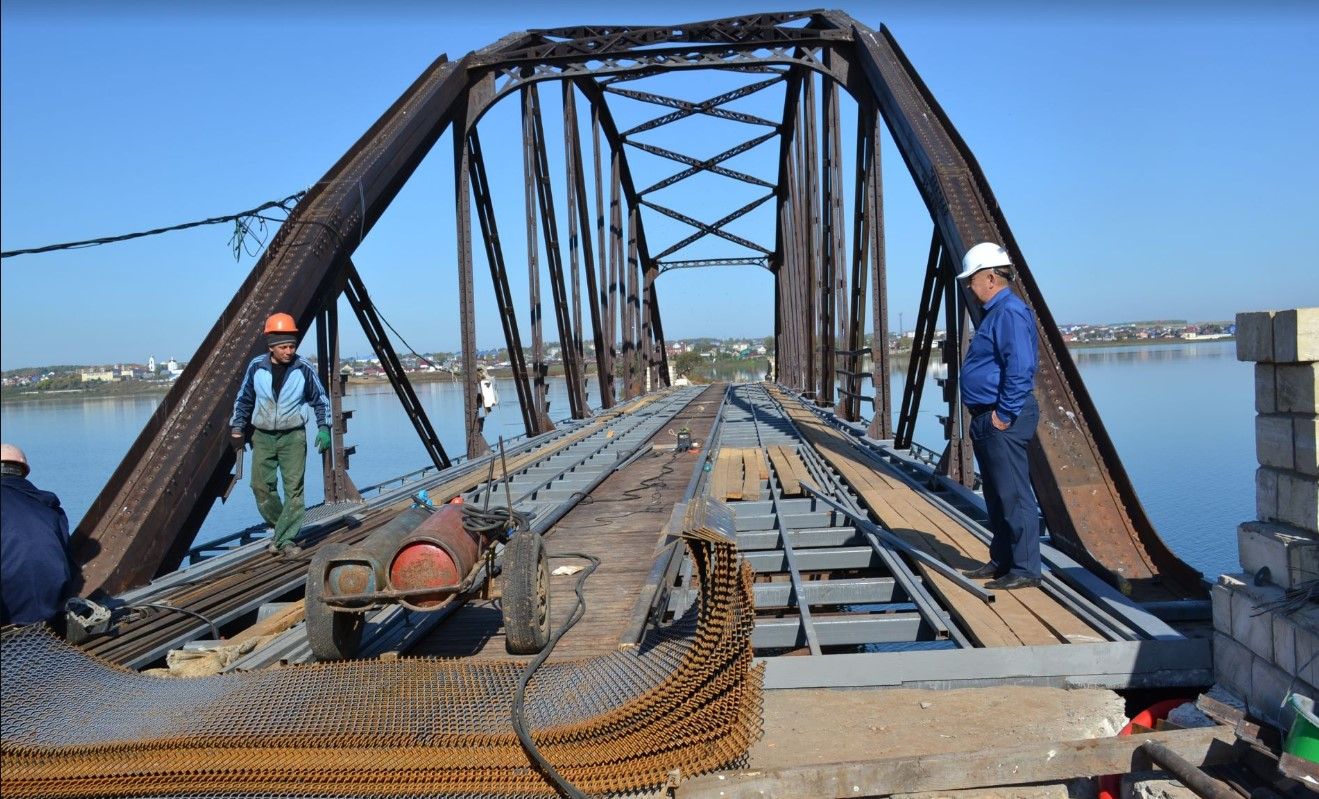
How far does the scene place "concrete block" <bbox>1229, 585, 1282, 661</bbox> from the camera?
11.2 ft

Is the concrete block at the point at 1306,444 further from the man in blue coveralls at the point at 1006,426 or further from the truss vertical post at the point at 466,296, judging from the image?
the truss vertical post at the point at 466,296

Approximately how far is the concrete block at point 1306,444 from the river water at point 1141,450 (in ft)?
2.17

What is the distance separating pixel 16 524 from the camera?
389 centimetres

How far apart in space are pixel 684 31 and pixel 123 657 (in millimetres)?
10349

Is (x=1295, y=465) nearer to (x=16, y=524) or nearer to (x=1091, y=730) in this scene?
(x=1091, y=730)

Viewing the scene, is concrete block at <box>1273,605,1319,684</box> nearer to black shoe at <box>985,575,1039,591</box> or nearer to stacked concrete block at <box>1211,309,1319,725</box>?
stacked concrete block at <box>1211,309,1319,725</box>

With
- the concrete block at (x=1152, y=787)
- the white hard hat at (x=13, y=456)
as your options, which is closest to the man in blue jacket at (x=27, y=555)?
the white hard hat at (x=13, y=456)

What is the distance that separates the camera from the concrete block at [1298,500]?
3342mm

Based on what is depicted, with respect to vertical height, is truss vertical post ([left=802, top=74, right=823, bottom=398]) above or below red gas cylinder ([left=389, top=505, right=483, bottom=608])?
above

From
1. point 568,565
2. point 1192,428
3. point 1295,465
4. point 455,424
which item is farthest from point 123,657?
point 455,424

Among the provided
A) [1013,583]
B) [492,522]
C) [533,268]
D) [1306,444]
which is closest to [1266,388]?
[1306,444]

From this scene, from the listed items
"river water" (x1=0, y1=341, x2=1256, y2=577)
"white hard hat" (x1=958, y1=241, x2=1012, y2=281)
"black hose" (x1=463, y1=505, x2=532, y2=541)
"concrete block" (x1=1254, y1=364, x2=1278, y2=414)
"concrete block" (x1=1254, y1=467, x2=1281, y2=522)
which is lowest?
"river water" (x1=0, y1=341, x2=1256, y2=577)

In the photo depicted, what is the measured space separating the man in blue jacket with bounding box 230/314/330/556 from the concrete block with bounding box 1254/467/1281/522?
4933 millimetres

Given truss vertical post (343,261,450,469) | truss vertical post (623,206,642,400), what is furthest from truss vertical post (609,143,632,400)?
truss vertical post (343,261,450,469)
